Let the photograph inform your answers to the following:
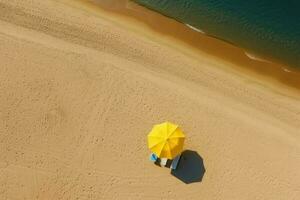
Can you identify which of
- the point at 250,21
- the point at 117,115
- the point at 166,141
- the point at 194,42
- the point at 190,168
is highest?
the point at 250,21

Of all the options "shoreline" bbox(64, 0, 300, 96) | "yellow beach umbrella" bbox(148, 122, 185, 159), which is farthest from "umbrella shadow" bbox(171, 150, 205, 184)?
"shoreline" bbox(64, 0, 300, 96)

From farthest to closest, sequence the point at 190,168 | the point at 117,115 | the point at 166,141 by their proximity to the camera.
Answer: the point at 117,115 < the point at 190,168 < the point at 166,141

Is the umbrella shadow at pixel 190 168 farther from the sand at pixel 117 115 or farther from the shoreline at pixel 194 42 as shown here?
the shoreline at pixel 194 42

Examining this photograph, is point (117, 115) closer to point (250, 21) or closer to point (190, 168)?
point (190, 168)

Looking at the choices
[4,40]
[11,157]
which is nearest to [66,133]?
[11,157]

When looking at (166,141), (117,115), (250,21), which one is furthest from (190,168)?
(250,21)

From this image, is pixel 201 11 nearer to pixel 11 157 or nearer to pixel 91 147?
pixel 91 147
